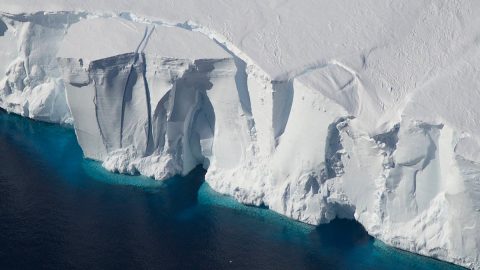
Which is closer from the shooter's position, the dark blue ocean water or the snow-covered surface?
the snow-covered surface

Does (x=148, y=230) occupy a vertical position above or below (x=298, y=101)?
below

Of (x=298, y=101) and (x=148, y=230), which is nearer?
(x=298, y=101)

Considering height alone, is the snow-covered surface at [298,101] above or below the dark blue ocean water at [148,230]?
above

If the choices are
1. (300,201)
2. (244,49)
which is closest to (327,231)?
(300,201)

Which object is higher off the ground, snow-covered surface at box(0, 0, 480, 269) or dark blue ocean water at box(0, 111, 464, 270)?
snow-covered surface at box(0, 0, 480, 269)
